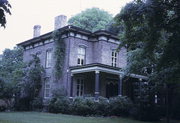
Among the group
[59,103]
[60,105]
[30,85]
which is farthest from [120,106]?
[30,85]

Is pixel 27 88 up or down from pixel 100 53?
down

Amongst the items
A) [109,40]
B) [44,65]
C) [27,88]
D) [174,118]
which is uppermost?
[109,40]

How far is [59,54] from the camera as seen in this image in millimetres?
25844

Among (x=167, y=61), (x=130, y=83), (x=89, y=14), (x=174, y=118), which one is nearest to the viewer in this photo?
(x=167, y=61)

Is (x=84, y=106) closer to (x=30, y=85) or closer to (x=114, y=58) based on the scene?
(x=30, y=85)

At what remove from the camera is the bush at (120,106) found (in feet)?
70.9

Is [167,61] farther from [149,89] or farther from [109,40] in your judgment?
[109,40]

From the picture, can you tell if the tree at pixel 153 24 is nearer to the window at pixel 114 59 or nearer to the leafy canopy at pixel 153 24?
the leafy canopy at pixel 153 24

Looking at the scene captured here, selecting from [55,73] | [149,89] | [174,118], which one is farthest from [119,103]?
[55,73]

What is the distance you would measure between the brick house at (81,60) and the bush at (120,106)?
2.38m

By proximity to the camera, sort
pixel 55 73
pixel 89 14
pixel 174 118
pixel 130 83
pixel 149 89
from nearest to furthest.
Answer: pixel 149 89 < pixel 174 118 < pixel 55 73 < pixel 130 83 < pixel 89 14

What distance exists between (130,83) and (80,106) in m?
9.65

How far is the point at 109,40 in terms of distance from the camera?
27.7 m

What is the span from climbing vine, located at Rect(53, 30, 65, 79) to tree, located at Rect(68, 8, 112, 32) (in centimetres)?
2266
